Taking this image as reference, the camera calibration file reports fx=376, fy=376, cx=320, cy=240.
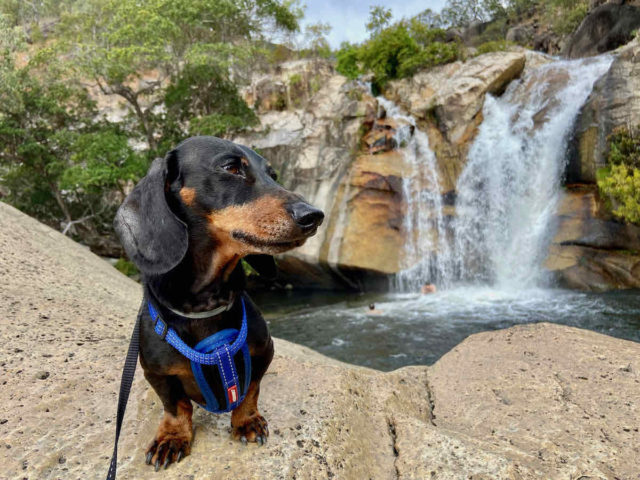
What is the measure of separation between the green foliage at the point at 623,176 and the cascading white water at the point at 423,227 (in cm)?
465

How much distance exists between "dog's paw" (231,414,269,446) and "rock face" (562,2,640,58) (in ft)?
68.4

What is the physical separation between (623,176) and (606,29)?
12223 mm

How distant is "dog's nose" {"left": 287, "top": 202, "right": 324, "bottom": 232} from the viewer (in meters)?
1.31

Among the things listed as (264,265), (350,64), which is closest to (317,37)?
(350,64)

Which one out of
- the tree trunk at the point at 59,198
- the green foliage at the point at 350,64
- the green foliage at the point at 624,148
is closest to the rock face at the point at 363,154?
the green foliage at the point at 350,64

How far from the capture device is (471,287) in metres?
12.3

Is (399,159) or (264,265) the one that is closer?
(264,265)

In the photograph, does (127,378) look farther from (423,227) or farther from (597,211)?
(423,227)

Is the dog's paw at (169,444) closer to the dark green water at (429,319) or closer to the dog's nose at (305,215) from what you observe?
the dog's nose at (305,215)

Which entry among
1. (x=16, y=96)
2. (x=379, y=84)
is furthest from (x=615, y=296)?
(x=16, y=96)

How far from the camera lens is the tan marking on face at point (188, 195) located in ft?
4.79

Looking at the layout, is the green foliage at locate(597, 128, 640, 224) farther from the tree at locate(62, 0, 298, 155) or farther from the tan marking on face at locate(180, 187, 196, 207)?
the tan marking on face at locate(180, 187, 196, 207)

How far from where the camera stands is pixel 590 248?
10.3 metres

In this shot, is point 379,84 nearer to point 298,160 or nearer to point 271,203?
point 298,160
